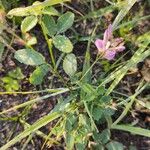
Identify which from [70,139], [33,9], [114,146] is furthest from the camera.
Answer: [114,146]

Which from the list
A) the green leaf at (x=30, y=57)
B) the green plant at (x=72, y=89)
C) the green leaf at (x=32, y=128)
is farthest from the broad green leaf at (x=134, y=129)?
the green leaf at (x=30, y=57)

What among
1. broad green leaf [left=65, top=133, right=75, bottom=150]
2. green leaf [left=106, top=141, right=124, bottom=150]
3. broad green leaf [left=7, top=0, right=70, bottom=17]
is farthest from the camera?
green leaf [left=106, top=141, right=124, bottom=150]

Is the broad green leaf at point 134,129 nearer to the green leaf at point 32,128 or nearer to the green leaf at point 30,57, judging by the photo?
the green leaf at point 32,128

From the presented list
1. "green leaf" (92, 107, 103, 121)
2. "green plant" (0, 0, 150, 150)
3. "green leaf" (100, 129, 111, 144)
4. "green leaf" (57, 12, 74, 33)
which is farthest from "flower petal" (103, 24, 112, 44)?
"green leaf" (100, 129, 111, 144)

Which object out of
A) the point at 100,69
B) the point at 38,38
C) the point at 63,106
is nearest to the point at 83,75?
the point at 63,106

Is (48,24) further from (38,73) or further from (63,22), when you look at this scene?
(38,73)

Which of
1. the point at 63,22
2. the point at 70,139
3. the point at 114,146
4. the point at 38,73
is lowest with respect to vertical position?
the point at 114,146

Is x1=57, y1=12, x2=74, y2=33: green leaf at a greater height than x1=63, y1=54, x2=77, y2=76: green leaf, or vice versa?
x1=57, y1=12, x2=74, y2=33: green leaf

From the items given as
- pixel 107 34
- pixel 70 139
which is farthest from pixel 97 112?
pixel 107 34

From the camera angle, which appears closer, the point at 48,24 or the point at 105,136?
the point at 48,24

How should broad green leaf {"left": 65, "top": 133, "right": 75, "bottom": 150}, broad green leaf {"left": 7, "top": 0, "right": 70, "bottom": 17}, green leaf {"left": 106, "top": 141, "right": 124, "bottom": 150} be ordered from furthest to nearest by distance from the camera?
1. green leaf {"left": 106, "top": 141, "right": 124, "bottom": 150}
2. broad green leaf {"left": 65, "top": 133, "right": 75, "bottom": 150}
3. broad green leaf {"left": 7, "top": 0, "right": 70, "bottom": 17}

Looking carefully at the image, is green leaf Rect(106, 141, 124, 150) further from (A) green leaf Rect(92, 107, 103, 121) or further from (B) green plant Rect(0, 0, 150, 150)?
(A) green leaf Rect(92, 107, 103, 121)
